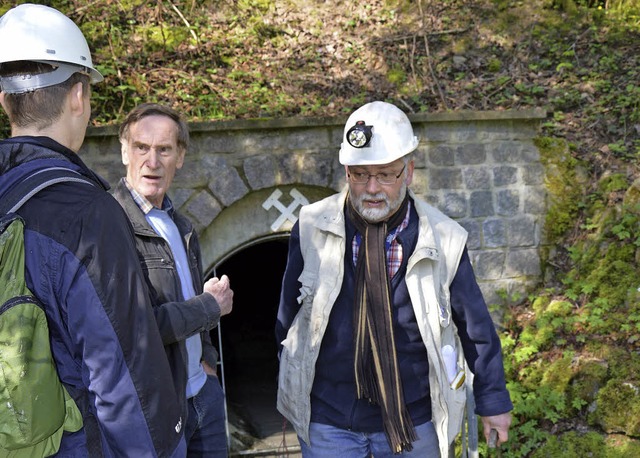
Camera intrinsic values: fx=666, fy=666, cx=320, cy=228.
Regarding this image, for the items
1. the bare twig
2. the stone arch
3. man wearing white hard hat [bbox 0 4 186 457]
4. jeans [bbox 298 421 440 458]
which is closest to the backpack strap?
man wearing white hard hat [bbox 0 4 186 457]

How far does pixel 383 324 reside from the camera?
2668mm

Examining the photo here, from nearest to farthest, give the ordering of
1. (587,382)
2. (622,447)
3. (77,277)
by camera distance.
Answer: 1. (77,277)
2. (622,447)
3. (587,382)

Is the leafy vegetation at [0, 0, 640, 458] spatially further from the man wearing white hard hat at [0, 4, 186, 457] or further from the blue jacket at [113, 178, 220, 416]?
the man wearing white hard hat at [0, 4, 186, 457]

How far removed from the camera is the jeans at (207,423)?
9.16 ft

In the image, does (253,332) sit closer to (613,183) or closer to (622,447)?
(613,183)

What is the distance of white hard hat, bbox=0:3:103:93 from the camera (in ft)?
5.97

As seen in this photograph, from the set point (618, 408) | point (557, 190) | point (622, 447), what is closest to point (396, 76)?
point (557, 190)

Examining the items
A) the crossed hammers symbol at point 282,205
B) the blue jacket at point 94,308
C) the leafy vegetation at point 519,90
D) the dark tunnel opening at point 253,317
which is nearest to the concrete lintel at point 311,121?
the leafy vegetation at point 519,90

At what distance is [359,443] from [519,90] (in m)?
4.62

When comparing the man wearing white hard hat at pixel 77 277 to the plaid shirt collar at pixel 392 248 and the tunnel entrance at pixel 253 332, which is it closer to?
the plaid shirt collar at pixel 392 248

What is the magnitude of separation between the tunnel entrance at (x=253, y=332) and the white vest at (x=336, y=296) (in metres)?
4.34

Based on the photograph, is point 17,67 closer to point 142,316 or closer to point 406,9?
point 142,316

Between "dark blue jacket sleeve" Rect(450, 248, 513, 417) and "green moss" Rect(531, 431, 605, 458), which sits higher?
"dark blue jacket sleeve" Rect(450, 248, 513, 417)

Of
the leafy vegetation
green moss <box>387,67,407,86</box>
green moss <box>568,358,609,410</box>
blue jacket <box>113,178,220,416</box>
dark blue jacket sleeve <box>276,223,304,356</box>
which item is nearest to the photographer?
blue jacket <box>113,178,220,416</box>
